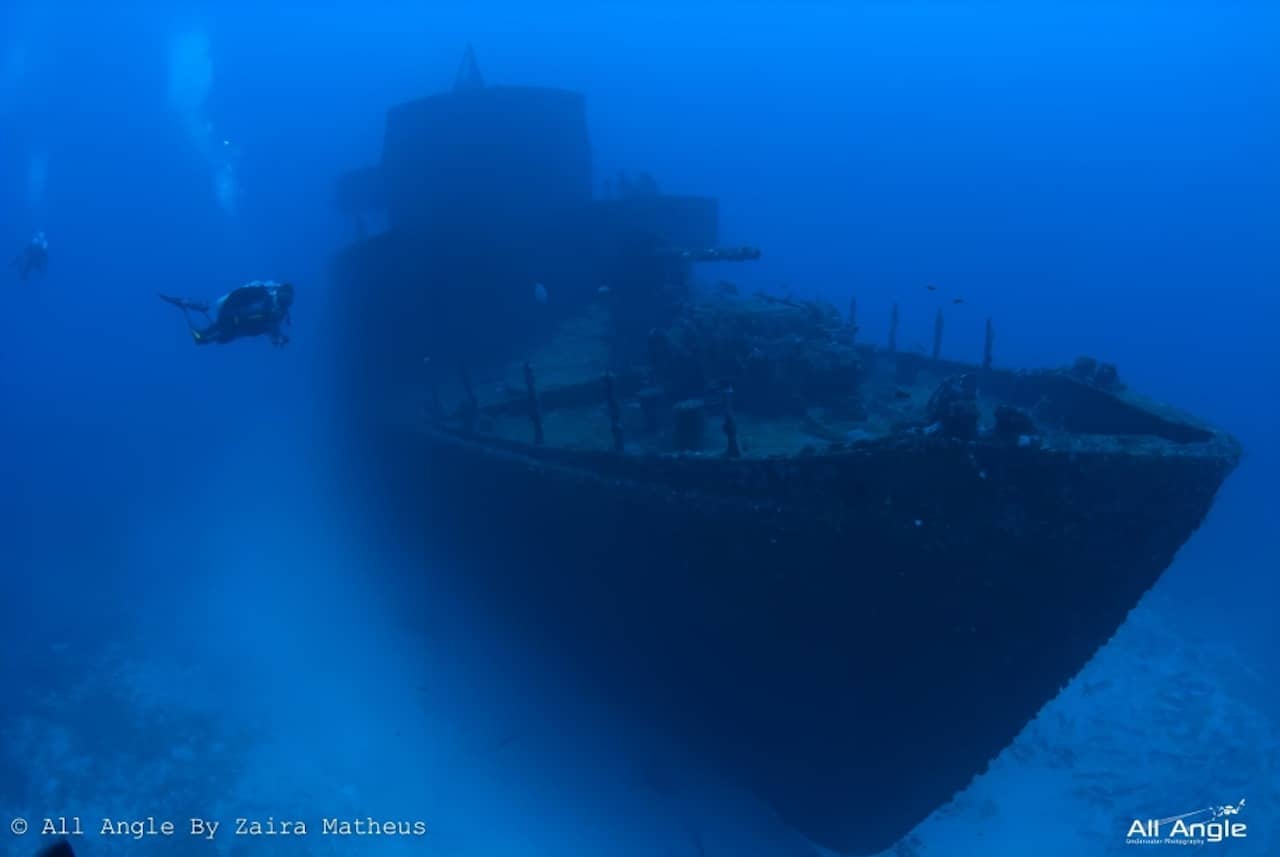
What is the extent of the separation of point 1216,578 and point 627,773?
30.4 m

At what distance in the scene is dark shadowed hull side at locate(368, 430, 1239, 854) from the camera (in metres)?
6.05

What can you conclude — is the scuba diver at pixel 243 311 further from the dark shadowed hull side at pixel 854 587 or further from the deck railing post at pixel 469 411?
the dark shadowed hull side at pixel 854 587

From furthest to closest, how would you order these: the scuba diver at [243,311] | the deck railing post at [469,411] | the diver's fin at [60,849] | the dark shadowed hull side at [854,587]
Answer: the deck railing post at [469,411] < the scuba diver at [243,311] < the dark shadowed hull side at [854,587] < the diver's fin at [60,849]

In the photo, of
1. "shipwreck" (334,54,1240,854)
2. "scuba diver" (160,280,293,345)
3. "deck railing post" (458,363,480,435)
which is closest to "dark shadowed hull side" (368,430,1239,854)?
"shipwreck" (334,54,1240,854)

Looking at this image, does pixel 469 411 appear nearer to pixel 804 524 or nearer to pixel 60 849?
pixel 804 524

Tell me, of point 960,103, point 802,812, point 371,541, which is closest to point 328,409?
point 371,541

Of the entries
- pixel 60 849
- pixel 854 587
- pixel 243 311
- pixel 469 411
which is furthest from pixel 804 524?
pixel 243 311

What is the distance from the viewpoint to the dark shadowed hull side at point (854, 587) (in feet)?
19.8

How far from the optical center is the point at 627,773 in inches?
490

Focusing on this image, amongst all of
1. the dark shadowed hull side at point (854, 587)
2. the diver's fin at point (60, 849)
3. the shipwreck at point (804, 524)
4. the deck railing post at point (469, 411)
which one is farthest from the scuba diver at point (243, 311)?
the diver's fin at point (60, 849)

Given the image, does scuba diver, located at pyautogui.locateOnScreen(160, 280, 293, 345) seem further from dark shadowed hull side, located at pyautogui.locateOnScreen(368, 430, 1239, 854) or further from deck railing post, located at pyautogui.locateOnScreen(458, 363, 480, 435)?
dark shadowed hull side, located at pyautogui.locateOnScreen(368, 430, 1239, 854)

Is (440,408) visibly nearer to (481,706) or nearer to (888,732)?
(481,706)

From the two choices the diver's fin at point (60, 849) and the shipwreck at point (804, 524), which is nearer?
the diver's fin at point (60, 849)

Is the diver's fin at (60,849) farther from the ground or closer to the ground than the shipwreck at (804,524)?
farther from the ground
